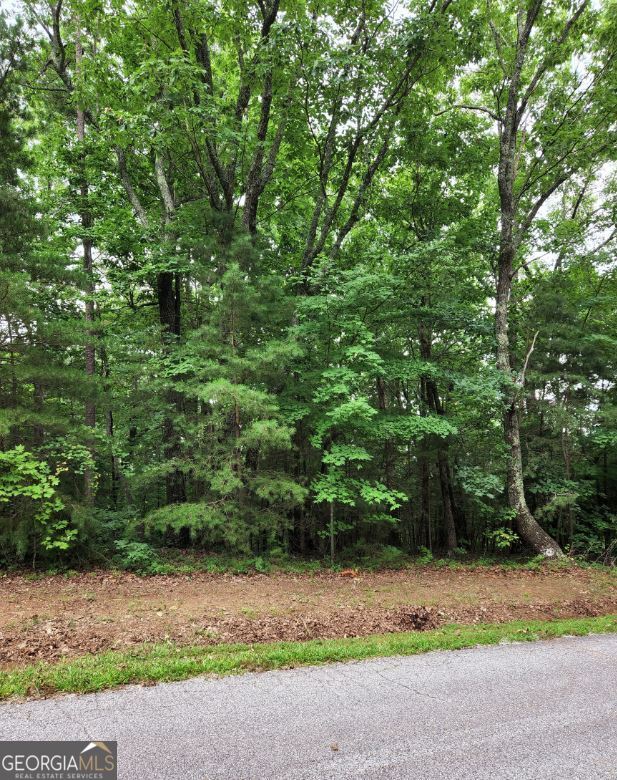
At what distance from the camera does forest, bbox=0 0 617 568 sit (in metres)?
8.27

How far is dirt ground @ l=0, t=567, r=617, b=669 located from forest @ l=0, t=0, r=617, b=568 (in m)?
1.16

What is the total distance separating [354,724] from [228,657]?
1.67 meters

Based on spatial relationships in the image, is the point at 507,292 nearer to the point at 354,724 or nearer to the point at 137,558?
the point at 137,558

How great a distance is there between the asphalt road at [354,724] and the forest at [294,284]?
4.54 m

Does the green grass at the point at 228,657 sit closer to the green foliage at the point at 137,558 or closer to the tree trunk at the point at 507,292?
the green foliage at the point at 137,558

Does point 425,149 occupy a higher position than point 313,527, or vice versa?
point 425,149

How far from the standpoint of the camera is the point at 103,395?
8.75m

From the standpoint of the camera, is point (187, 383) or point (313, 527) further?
point (313, 527)

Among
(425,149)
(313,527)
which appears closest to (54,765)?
(313,527)

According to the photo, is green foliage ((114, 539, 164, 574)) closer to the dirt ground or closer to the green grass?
the dirt ground

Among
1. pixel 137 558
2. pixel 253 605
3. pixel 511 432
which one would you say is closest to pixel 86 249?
→ pixel 137 558

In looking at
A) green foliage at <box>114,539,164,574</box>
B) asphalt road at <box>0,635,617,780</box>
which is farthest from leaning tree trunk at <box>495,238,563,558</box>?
green foliage at <box>114,539,164,574</box>

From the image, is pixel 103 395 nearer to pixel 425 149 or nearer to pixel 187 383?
pixel 187 383

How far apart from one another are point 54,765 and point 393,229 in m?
14.5
